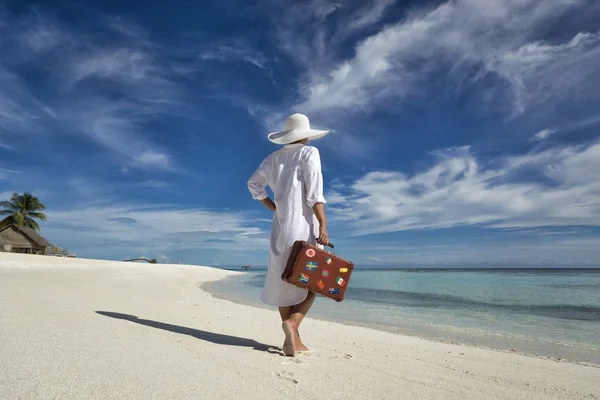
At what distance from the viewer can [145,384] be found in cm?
212

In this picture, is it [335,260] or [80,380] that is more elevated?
[335,260]

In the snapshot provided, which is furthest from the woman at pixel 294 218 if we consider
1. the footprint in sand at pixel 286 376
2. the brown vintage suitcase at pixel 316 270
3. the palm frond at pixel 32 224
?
the palm frond at pixel 32 224

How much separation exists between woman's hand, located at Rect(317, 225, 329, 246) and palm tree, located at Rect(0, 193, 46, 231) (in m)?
51.2

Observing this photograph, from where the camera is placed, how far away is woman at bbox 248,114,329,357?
348 centimetres

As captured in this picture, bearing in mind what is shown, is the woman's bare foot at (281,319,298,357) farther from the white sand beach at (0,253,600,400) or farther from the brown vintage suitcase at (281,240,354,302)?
the brown vintage suitcase at (281,240,354,302)

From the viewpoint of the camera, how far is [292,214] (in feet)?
11.6

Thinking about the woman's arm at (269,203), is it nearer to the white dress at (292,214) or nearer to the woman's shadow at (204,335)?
the white dress at (292,214)

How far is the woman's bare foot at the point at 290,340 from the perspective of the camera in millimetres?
3256

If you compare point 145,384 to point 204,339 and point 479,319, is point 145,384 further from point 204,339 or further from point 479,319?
point 479,319

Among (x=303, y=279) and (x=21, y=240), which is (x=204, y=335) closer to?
(x=303, y=279)

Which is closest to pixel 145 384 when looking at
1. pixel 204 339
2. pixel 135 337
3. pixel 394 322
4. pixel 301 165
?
pixel 135 337

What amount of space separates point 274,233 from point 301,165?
714 mm

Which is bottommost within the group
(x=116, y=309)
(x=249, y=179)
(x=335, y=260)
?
(x=116, y=309)

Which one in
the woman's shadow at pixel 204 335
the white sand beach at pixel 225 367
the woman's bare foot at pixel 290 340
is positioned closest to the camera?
the white sand beach at pixel 225 367
